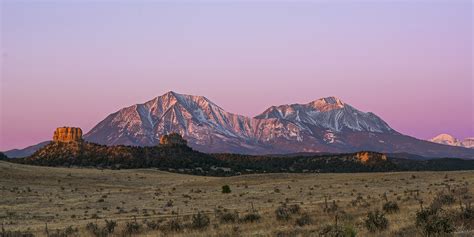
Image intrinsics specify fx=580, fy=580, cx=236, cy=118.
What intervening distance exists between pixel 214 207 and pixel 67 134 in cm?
11401

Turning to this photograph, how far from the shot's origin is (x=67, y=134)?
146m

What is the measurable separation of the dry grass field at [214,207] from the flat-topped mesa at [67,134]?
201 feet

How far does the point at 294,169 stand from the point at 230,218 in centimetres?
10029

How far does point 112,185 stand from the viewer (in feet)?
240

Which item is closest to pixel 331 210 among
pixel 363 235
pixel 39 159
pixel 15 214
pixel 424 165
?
pixel 363 235

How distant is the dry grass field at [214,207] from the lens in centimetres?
2360

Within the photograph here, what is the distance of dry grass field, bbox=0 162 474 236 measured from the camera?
23597 millimetres

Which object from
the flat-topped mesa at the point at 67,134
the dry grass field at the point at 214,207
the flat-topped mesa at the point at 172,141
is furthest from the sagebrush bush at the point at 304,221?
the flat-topped mesa at the point at 67,134

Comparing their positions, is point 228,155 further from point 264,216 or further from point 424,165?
point 264,216

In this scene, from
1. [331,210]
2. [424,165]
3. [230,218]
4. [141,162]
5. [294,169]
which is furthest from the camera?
[424,165]

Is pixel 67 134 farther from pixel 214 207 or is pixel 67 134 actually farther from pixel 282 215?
pixel 282 215

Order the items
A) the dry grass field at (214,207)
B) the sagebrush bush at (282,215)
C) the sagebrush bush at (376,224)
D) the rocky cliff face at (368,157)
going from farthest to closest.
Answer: the rocky cliff face at (368,157)
the sagebrush bush at (282,215)
the dry grass field at (214,207)
the sagebrush bush at (376,224)

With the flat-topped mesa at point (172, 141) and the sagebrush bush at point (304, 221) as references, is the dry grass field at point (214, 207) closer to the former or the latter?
the sagebrush bush at point (304, 221)

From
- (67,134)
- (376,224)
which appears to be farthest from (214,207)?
(67,134)
